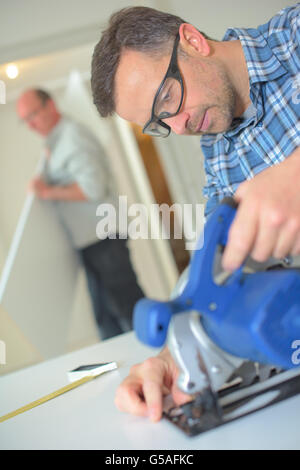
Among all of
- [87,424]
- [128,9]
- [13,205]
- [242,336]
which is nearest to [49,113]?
[13,205]

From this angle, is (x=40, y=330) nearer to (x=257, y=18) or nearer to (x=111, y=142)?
(x=257, y=18)

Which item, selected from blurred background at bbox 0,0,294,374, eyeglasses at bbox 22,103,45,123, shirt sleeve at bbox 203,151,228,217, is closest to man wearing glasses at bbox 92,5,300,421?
shirt sleeve at bbox 203,151,228,217

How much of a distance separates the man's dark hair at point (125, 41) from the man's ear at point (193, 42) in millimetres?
27

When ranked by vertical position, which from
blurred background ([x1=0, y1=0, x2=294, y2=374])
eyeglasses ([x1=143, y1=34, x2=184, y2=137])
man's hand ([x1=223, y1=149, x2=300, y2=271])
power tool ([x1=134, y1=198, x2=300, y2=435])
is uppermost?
man's hand ([x1=223, y1=149, x2=300, y2=271])

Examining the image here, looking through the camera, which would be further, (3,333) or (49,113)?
(49,113)

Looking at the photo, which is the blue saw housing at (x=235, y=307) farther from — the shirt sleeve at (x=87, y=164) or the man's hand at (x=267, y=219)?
the shirt sleeve at (x=87, y=164)

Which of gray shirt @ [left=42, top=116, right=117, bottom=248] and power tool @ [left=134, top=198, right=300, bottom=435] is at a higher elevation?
power tool @ [left=134, top=198, right=300, bottom=435]

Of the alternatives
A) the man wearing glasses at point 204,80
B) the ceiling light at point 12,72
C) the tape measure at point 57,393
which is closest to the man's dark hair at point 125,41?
the man wearing glasses at point 204,80

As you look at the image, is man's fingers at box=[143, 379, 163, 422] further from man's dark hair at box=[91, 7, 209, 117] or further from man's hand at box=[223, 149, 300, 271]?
man's dark hair at box=[91, 7, 209, 117]

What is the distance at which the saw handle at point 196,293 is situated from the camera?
713 millimetres

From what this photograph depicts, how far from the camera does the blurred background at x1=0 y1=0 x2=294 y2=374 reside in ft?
8.93

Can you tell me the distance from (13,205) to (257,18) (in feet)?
8.67

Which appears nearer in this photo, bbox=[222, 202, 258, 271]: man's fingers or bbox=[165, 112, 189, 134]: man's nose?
bbox=[222, 202, 258, 271]: man's fingers

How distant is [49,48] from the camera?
3.07 m
